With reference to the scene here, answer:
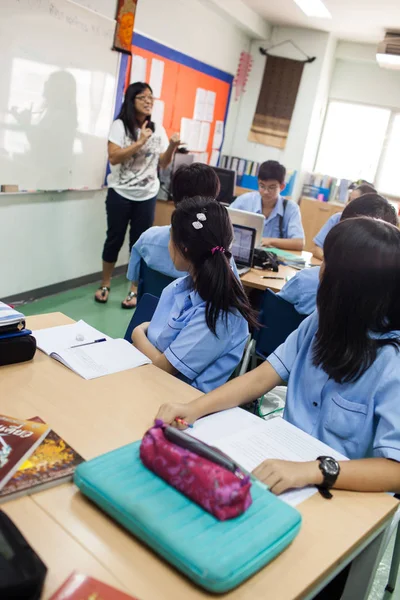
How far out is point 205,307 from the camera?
162cm

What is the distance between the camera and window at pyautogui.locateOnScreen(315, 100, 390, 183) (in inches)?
262

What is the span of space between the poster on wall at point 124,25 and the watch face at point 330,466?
3670 millimetres

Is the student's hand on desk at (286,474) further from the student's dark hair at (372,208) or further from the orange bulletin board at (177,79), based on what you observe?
the orange bulletin board at (177,79)

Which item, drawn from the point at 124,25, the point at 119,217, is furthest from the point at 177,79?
the point at 119,217

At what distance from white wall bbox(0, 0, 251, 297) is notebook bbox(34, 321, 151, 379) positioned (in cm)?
205

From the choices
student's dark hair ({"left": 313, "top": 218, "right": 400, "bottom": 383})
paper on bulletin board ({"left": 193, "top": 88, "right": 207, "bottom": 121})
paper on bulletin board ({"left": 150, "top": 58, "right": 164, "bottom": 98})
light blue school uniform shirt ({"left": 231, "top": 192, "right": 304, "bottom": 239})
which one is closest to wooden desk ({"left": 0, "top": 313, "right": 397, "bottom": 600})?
student's dark hair ({"left": 313, "top": 218, "right": 400, "bottom": 383})

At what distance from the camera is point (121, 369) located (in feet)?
4.86

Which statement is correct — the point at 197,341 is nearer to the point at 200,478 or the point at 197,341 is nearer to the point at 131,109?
the point at 200,478

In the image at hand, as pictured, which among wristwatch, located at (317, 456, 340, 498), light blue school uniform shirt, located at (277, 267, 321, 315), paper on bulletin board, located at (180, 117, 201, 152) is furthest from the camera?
paper on bulletin board, located at (180, 117, 201, 152)

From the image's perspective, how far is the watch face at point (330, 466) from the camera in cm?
108

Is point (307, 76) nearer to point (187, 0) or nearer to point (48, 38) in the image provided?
point (187, 0)

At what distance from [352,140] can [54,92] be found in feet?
14.9

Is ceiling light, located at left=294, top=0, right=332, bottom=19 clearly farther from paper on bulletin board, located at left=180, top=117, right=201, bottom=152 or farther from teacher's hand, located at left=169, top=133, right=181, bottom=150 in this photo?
teacher's hand, located at left=169, top=133, right=181, bottom=150

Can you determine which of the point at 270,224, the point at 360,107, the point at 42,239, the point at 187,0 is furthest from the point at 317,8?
the point at 42,239
